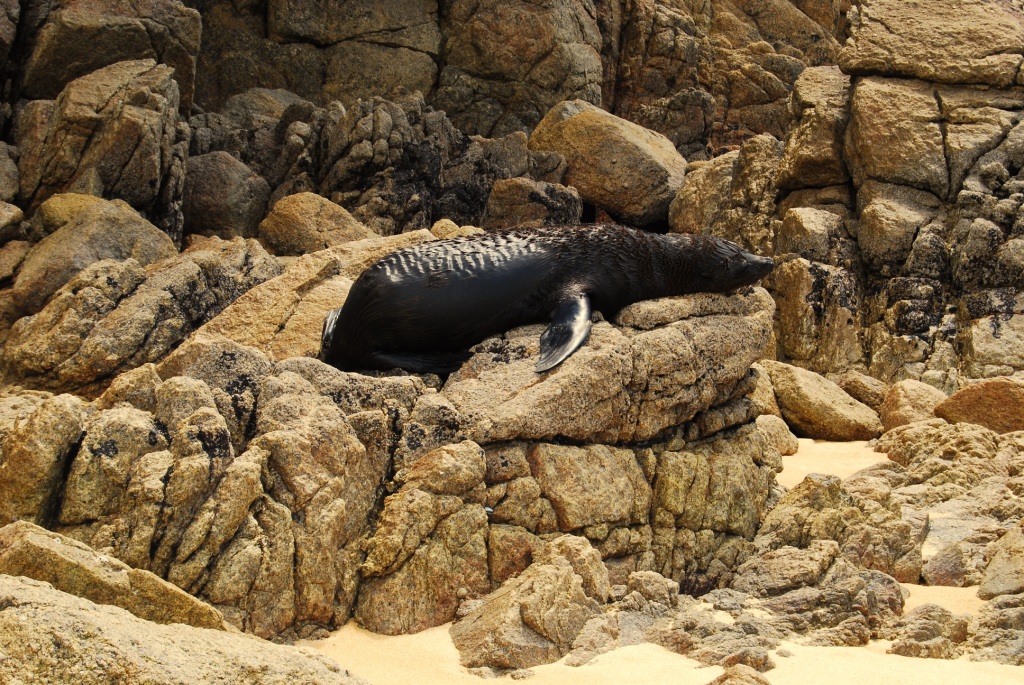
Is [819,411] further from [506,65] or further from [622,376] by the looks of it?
[506,65]

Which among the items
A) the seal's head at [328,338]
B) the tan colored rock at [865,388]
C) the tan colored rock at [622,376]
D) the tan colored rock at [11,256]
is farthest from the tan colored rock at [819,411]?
the tan colored rock at [11,256]

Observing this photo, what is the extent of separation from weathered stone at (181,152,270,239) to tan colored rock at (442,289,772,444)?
749 centimetres

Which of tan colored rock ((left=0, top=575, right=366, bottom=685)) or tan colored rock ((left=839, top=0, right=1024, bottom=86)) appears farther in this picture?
tan colored rock ((left=839, top=0, right=1024, bottom=86))

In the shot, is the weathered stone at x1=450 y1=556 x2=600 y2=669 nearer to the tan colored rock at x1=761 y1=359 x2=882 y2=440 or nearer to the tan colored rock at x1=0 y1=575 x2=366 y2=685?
the tan colored rock at x1=0 y1=575 x2=366 y2=685

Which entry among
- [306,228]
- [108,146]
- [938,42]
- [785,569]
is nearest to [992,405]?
[785,569]

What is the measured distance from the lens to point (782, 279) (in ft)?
40.2

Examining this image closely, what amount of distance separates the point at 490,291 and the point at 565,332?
66 cm

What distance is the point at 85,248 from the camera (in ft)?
32.2

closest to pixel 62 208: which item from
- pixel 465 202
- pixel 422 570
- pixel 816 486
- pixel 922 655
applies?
pixel 465 202

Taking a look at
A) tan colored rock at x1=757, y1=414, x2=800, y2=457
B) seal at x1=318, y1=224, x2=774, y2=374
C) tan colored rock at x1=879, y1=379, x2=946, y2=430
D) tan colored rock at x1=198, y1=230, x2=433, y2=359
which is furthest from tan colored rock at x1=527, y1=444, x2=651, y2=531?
tan colored rock at x1=879, y1=379, x2=946, y2=430

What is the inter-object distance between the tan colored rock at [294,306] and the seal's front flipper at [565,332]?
67.2 inches

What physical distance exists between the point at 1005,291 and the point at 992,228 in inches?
28.4

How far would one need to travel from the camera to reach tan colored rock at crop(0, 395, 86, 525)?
191 inches

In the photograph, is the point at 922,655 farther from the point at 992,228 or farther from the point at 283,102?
the point at 283,102
